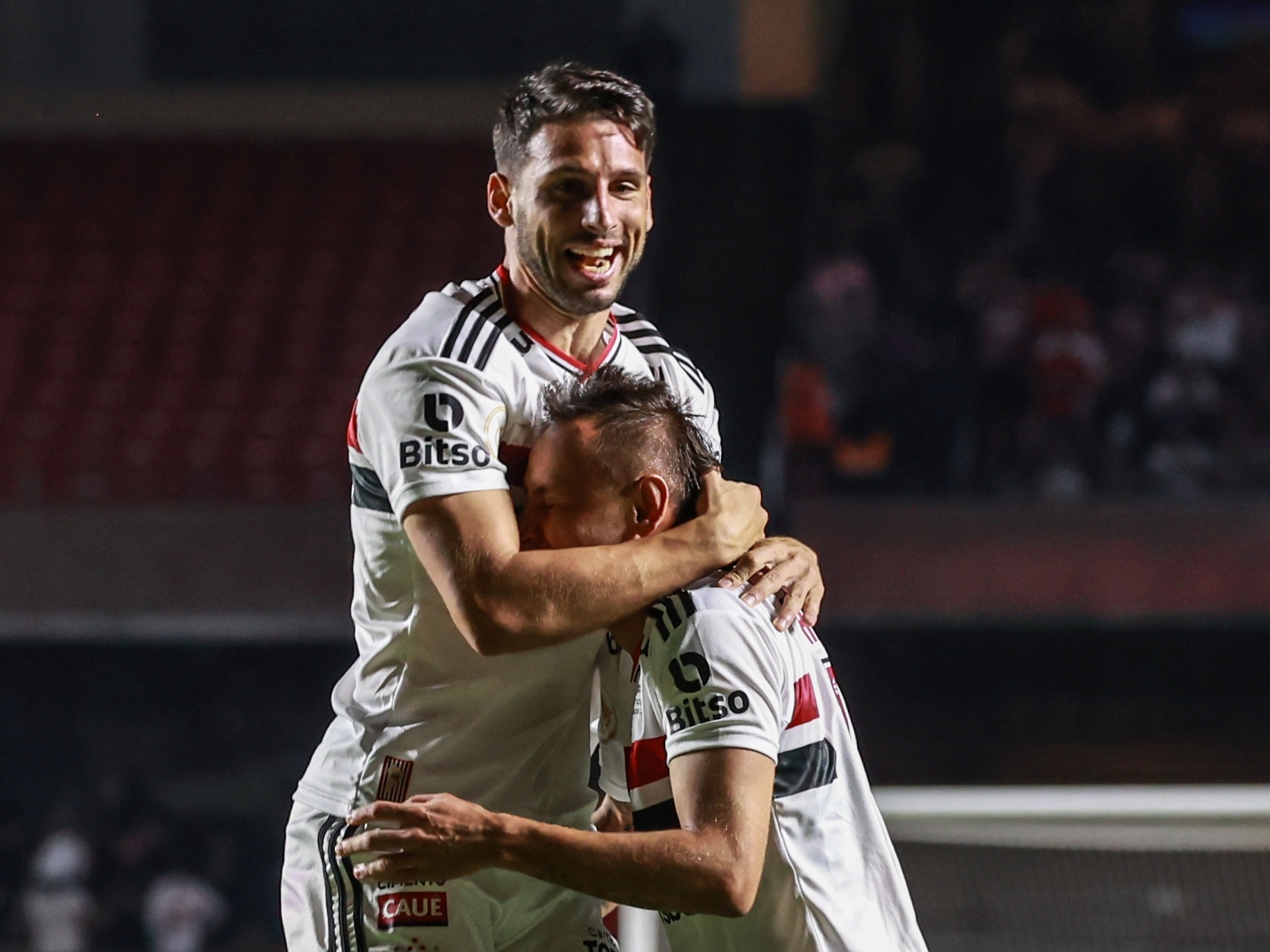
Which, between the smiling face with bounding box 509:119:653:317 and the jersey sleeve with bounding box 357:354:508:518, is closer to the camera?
the jersey sleeve with bounding box 357:354:508:518

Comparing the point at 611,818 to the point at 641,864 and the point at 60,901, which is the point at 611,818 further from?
the point at 60,901

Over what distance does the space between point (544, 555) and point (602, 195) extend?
50 centimetres

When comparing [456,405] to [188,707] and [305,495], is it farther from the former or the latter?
[305,495]

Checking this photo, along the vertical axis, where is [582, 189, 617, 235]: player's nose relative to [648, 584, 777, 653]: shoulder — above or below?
above

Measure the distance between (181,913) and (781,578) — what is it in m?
5.93

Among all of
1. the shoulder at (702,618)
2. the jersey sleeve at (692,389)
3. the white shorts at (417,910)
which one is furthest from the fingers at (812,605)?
the white shorts at (417,910)

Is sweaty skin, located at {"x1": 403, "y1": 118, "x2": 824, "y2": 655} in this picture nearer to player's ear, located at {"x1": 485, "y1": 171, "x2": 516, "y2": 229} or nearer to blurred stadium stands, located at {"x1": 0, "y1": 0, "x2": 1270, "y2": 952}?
player's ear, located at {"x1": 485, "y1": 171, "x2": 516, "y2": 229}

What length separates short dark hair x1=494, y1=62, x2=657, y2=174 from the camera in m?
2.00

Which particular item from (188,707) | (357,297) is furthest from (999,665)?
(357,297)

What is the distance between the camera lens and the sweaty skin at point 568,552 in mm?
1746

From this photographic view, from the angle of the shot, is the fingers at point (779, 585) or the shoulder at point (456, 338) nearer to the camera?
the fingers at point (779, 585)

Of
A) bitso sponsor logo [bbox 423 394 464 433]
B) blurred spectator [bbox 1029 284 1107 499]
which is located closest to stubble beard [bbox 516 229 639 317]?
bitso sponsor logo [bbox 423 394 464 433]

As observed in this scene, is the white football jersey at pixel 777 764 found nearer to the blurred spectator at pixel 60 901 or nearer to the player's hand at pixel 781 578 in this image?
the player's hand at pixel 781 578

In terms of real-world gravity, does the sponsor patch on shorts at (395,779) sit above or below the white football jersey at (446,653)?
below
